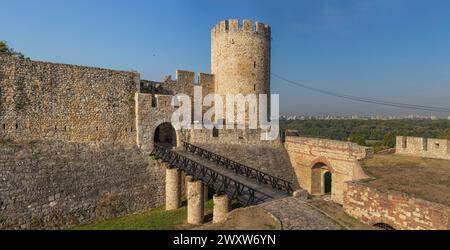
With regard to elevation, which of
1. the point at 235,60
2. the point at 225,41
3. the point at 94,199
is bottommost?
the point at 94,199

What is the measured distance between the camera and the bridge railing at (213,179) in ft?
30.2

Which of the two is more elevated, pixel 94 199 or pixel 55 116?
pixel 55 116

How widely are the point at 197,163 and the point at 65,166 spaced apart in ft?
16.3

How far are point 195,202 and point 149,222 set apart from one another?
1980 mm

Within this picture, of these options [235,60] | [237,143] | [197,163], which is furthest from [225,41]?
[197,163]

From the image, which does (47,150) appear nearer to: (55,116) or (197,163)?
(55,116)

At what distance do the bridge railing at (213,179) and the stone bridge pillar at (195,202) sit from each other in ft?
1.36

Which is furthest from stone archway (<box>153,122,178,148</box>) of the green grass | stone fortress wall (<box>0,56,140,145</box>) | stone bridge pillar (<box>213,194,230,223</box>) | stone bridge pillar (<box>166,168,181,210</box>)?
stone bridge pillar (<box>213,194,230,223</box>)

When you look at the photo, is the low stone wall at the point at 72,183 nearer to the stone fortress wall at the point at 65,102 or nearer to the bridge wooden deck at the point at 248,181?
the stone fortress wall at the point at 65,102

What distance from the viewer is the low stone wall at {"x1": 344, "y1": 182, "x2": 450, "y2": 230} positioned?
6.02 meters

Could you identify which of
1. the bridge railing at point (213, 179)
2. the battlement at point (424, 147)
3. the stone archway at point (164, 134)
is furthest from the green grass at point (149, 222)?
the battlement at point (424, 147)

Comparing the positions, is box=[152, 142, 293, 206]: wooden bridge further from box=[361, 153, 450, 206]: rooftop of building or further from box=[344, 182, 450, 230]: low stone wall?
box=[361, 153, 450, 206]: rooftop of building

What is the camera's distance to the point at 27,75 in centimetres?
1016

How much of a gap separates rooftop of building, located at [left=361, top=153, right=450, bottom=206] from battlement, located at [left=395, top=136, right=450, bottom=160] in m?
0.57
